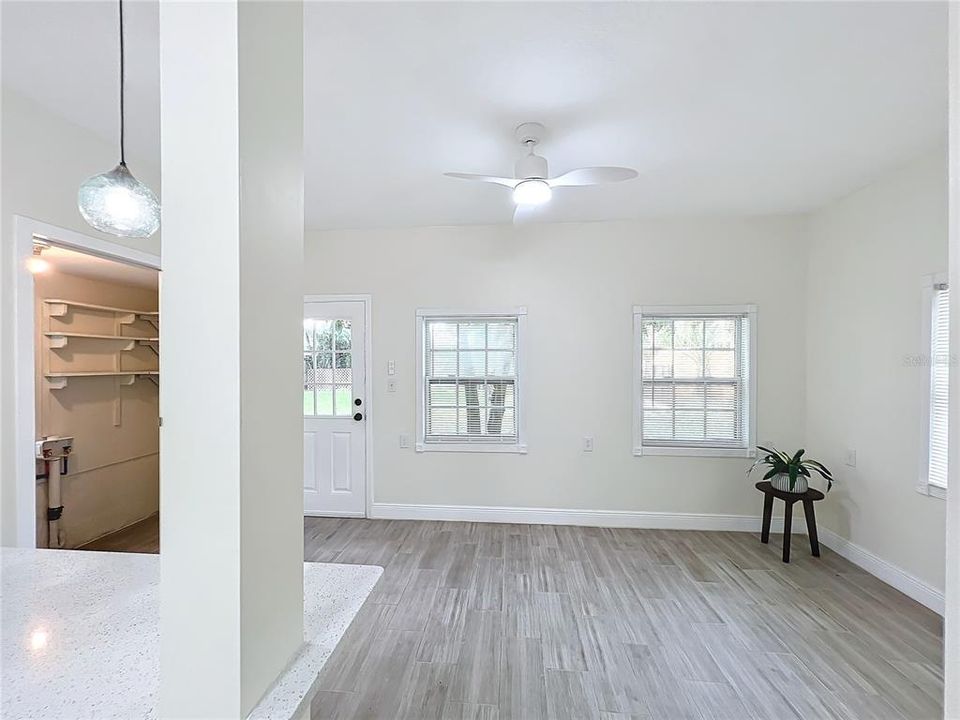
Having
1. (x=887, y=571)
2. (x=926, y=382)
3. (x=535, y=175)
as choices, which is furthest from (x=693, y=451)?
(x=535, y=175)

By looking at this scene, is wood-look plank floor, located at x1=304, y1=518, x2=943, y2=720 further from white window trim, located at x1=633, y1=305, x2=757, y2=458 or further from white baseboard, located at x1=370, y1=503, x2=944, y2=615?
white window trim, located at x1=633, y1=305, x2=757, y2=458

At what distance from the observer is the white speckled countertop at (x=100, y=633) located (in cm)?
72

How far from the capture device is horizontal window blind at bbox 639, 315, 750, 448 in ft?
13.3

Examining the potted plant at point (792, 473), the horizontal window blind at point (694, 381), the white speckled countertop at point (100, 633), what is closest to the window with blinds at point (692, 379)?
the horizontal window blind at point (694, 381)

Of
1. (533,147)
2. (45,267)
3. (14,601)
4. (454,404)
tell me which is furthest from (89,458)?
(533,147)

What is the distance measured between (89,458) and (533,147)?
433cm

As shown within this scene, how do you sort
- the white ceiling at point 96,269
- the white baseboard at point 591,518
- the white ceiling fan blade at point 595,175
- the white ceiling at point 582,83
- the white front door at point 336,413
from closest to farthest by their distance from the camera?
the white ceiling at point 582,83 → the white ceiling fan blade at point 595,175 → the white ceiling at point 96,269 → the white baseboard at point 591,518 → the white front door at point 336,413

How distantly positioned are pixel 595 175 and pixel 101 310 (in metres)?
4.31

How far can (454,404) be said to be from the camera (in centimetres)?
431

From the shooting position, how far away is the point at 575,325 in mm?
4164

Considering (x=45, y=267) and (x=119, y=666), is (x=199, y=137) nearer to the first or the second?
(x=119, y=666)

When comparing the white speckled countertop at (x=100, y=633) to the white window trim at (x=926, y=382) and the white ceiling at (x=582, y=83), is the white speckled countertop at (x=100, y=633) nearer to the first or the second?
the white ceiling at (x=582, y=83)

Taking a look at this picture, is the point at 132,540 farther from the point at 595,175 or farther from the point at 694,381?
the point at 694,381

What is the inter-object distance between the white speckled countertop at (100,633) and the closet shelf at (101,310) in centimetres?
325
